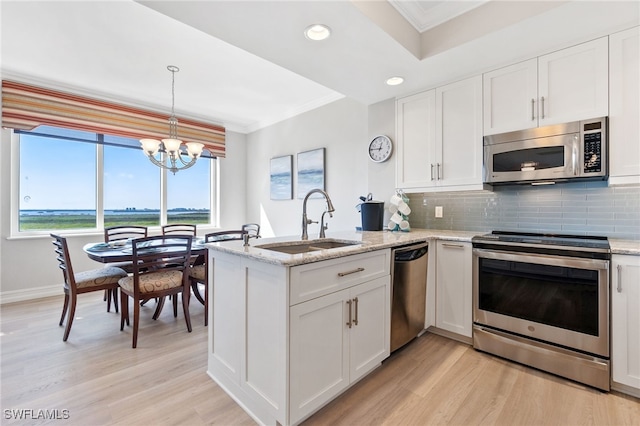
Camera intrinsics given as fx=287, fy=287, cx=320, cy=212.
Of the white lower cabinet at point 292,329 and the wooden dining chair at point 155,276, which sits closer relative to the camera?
the white lower cabinet at point 292,329

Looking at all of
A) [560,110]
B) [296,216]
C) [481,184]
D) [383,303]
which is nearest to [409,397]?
[383,303]

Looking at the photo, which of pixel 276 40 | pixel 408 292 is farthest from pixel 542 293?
pixel 276 40

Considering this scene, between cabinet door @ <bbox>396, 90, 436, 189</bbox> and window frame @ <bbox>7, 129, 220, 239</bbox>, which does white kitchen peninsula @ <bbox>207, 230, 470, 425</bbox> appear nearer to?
cabinet door @ <bbox>396, 90, 436, 189</bbox>

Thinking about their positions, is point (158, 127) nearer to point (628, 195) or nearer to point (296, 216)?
point (296, 216)

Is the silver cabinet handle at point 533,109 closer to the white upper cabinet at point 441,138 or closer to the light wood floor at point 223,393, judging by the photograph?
the white upper cabinet at point 441,138

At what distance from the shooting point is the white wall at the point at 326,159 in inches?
145

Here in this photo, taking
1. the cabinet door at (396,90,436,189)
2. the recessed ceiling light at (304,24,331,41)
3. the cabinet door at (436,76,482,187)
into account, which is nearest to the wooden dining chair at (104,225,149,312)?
the recessed ceiling light at (304,24,331,41)

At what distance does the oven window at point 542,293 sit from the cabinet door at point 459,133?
0.83 m

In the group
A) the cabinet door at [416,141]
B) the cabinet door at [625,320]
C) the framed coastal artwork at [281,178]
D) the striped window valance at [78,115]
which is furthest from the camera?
the framed coastal artwork at [281,178]

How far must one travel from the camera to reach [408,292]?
219cm

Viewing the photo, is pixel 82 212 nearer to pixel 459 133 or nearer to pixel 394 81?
pixel 394 81

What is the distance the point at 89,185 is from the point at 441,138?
4595mm

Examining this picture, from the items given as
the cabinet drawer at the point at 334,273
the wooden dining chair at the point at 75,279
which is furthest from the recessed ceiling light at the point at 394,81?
the wooden dining chair at the point at 75,279

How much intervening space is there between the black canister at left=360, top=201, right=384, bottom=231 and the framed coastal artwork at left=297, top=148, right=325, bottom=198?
1.20 metres
